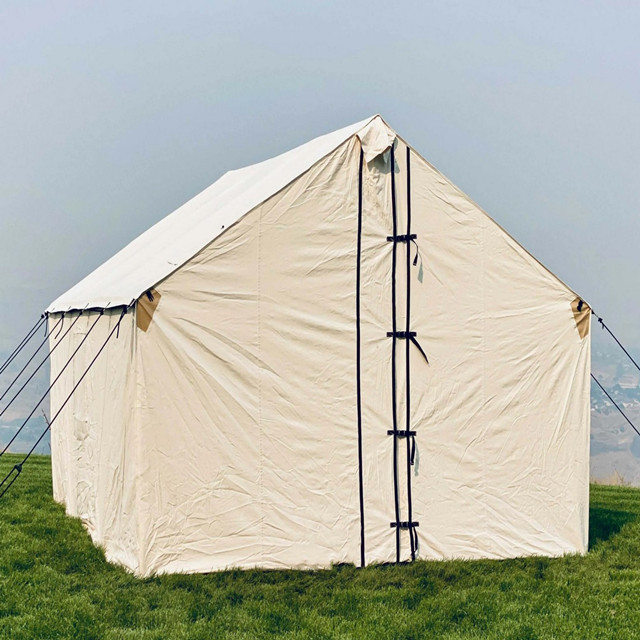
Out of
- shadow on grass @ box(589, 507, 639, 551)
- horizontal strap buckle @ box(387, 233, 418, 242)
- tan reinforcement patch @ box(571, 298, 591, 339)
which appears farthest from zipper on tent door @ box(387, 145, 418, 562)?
shadow on grass @ box(589, 507, 639, 551)

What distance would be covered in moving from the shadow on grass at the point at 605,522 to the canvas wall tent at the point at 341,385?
2.64 ft

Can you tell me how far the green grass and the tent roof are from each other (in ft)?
6.99

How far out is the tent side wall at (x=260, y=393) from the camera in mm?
7223

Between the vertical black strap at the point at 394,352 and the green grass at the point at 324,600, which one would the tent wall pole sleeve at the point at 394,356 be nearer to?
the vertical black strap at the point at 394,352

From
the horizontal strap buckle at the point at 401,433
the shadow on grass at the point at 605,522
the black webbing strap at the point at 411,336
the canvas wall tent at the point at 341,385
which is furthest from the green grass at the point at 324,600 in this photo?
the black webbing strap at the point at 411,336

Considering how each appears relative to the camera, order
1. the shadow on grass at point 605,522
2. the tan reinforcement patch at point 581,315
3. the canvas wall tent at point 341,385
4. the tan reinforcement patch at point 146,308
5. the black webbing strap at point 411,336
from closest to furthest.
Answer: the tan reinforcement patch at point 146,308 < the canvas wall tent at point 341,385 < the black webbing strap at point 411,336 < the tan reinforcement patch at point 581,315 < the shadow on grass at point 605,522

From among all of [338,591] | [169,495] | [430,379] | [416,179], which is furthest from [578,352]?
[169,495]

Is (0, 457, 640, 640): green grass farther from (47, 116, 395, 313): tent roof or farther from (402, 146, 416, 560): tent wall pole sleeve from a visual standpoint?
(47, 116, 395, 313): tent roof

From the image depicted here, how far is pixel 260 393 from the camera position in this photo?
752 cm

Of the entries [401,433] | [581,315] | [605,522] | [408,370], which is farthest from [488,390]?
[605,522]

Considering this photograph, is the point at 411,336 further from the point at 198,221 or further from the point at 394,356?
the point at 198,221

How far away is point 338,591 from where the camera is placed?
A: 7.04 m

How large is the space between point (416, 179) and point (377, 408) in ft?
6.34

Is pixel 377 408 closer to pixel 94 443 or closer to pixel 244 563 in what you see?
pixel 244 563
